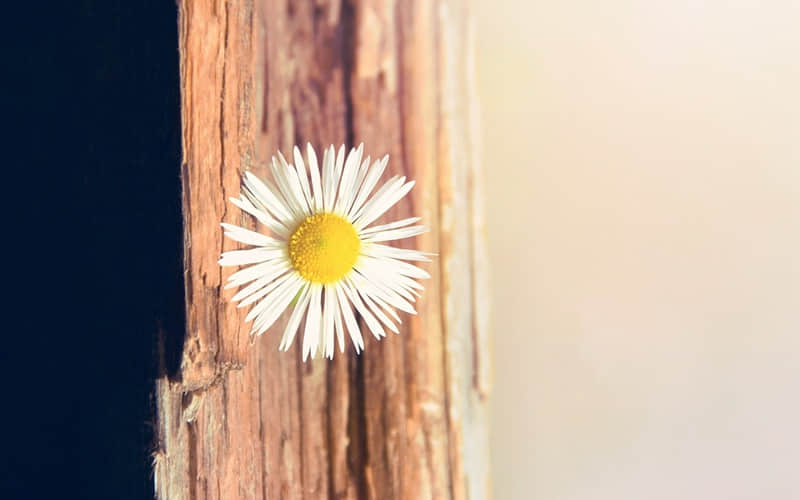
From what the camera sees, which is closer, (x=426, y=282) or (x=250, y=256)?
(x=250, y=256)

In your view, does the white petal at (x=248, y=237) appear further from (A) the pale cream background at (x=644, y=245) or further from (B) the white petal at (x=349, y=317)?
(A) the pale cream background at (x=644, y=245)

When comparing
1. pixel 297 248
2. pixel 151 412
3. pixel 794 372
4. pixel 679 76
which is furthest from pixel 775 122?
pixel 151 412

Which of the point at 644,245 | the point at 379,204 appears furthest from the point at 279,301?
the point at 644,245

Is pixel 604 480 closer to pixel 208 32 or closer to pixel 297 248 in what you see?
pixel 297 248

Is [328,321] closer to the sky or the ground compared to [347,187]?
closer to the ground

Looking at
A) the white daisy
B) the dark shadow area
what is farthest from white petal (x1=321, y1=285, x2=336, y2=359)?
the dark shadow area

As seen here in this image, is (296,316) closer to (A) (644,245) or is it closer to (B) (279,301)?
(B) (279,301)
